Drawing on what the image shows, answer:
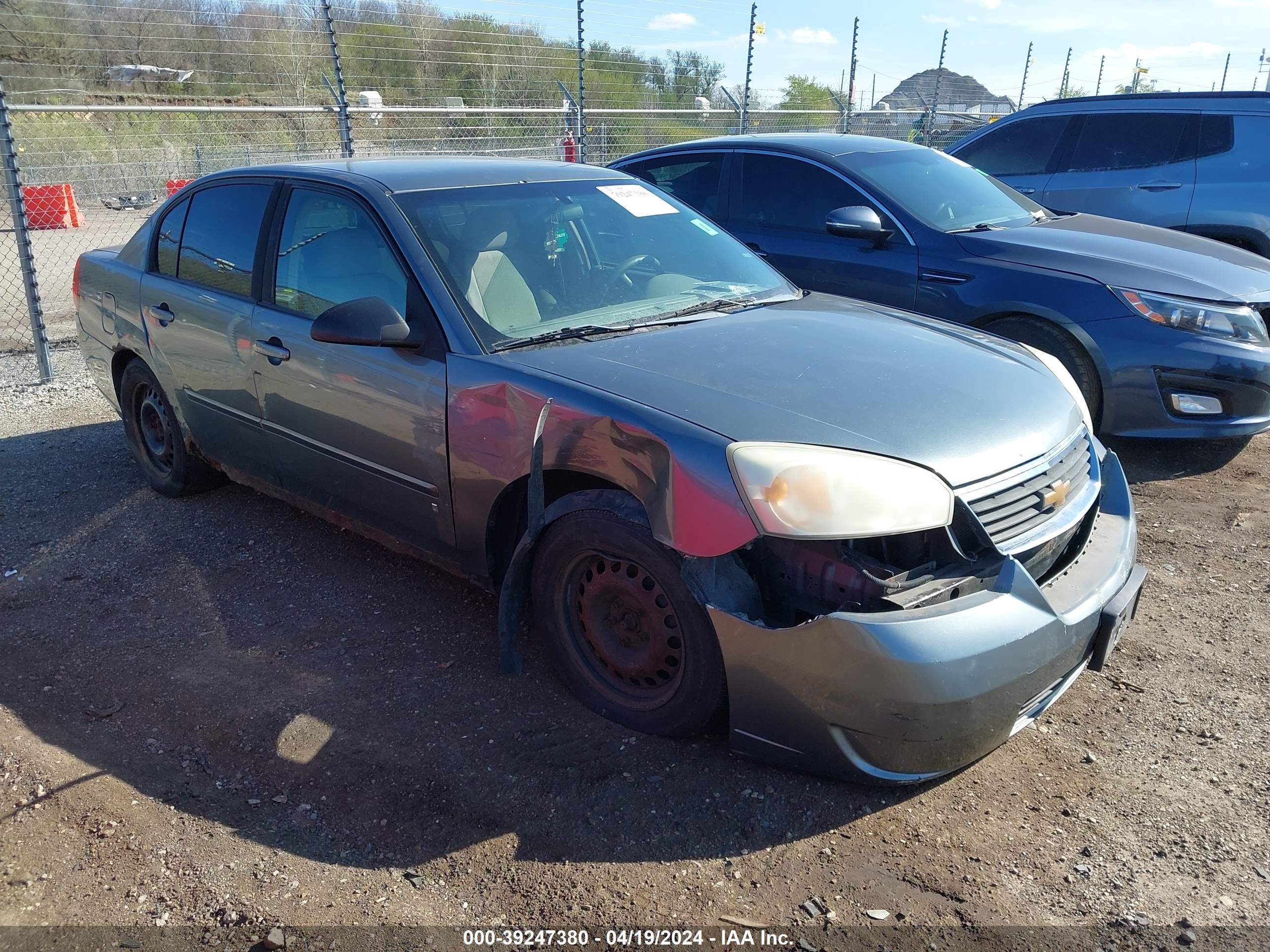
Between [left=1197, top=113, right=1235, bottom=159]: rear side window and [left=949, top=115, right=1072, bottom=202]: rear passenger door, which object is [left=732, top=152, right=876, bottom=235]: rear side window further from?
[left=1197, top=113, right=1235, bottom=159]: rear side window

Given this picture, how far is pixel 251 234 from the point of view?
398 centimetres

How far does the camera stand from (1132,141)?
24.5ft

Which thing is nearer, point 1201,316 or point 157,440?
point 1201,316

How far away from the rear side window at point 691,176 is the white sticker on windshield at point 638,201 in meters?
2.07

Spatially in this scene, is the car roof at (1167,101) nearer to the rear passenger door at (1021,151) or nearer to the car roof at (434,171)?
the rear passenger door at (1021,151)

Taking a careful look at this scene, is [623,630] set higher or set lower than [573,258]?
lower

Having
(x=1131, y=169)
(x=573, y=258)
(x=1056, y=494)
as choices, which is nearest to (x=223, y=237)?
(x=573, y=258)

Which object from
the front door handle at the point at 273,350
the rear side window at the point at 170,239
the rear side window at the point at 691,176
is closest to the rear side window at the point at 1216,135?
the rear side window at the point at 691,176

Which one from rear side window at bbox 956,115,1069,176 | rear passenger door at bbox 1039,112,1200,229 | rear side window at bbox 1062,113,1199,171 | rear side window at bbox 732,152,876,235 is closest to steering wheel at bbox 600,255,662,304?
rear side window at bbox 732,152,876,235

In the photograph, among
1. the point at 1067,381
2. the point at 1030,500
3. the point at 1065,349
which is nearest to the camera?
the point at 1030,500

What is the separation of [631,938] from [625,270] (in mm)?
2311

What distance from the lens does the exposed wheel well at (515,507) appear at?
2865 millimetres

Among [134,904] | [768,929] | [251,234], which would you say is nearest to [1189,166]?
[251,234]

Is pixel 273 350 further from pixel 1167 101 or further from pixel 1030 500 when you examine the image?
pixel 1167 101
